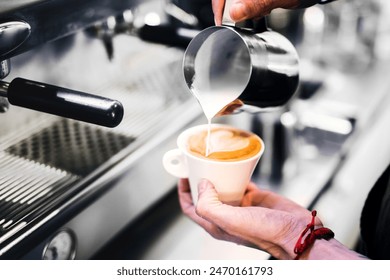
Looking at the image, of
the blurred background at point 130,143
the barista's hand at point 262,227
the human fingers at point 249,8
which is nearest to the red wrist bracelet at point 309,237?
the barista's hand at point 262,227

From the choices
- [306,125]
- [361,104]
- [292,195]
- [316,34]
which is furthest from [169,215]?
[316,34]

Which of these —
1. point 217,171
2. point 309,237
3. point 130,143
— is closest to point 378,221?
point 309,237

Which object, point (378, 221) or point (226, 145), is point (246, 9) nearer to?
point (226, 145)

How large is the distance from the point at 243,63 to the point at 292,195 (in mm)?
319

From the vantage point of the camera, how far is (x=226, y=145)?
1.97 feet

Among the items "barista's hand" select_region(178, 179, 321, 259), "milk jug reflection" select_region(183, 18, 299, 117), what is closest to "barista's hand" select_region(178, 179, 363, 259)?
"barista's hand" select_region(178, 179, 321, 259)

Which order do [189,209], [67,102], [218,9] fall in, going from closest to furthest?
[67,102]
[218,9]
[189,209]

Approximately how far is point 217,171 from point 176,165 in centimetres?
7

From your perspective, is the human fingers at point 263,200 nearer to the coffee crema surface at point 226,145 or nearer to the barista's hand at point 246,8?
the coffee crema surface at point 226,145

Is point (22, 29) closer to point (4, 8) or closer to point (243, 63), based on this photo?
point (4, 8)

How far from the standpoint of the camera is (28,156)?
0.61 meters

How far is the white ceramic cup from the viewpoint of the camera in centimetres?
54

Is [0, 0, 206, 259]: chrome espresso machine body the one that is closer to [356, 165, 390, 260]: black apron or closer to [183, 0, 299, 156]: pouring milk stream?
[183, 0, 299, 156]: pouring milk stream

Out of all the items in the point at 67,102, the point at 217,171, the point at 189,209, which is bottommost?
Result: the point at 189,209
